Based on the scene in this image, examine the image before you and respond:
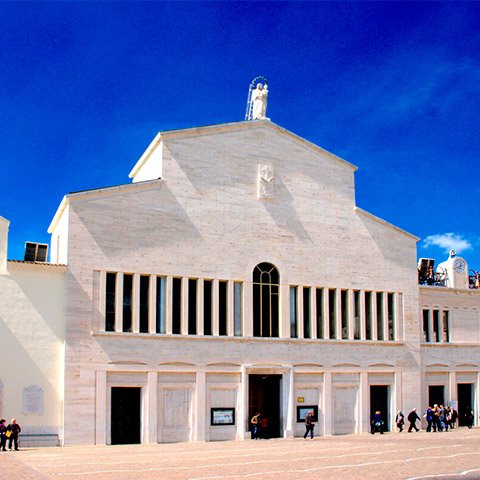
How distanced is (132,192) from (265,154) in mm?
7850

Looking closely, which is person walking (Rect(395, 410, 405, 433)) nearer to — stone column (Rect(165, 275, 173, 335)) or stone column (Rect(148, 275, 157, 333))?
stone column (Rect(165, 275, 173, 335))

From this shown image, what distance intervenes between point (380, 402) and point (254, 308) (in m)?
9.10

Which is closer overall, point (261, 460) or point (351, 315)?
point (261, 460)

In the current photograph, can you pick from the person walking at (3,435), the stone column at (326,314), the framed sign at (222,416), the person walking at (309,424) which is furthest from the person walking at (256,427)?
the person walking at (3,435)

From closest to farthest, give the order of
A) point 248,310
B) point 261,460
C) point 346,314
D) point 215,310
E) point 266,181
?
point 261,460 → point 215,310 → point 248,310 → point 266,181 → point 346,314

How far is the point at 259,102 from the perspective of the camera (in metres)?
41.9

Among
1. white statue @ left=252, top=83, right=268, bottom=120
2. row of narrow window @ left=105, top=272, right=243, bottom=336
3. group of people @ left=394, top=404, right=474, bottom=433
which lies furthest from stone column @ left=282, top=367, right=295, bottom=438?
white statue @ left=252, top=83, right=268, bottom=120

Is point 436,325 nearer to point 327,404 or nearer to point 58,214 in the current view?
point 327,404

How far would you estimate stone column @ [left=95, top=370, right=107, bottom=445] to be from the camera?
33.6 meters

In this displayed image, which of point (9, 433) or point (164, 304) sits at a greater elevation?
point (164, 304)

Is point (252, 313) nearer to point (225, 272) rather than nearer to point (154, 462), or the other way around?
point (225, 272)

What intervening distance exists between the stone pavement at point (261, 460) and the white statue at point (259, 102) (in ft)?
55.8

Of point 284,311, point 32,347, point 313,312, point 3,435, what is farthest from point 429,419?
point 3,435

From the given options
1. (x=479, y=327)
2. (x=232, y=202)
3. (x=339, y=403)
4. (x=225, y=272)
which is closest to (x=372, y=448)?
(x=339, y=403)
